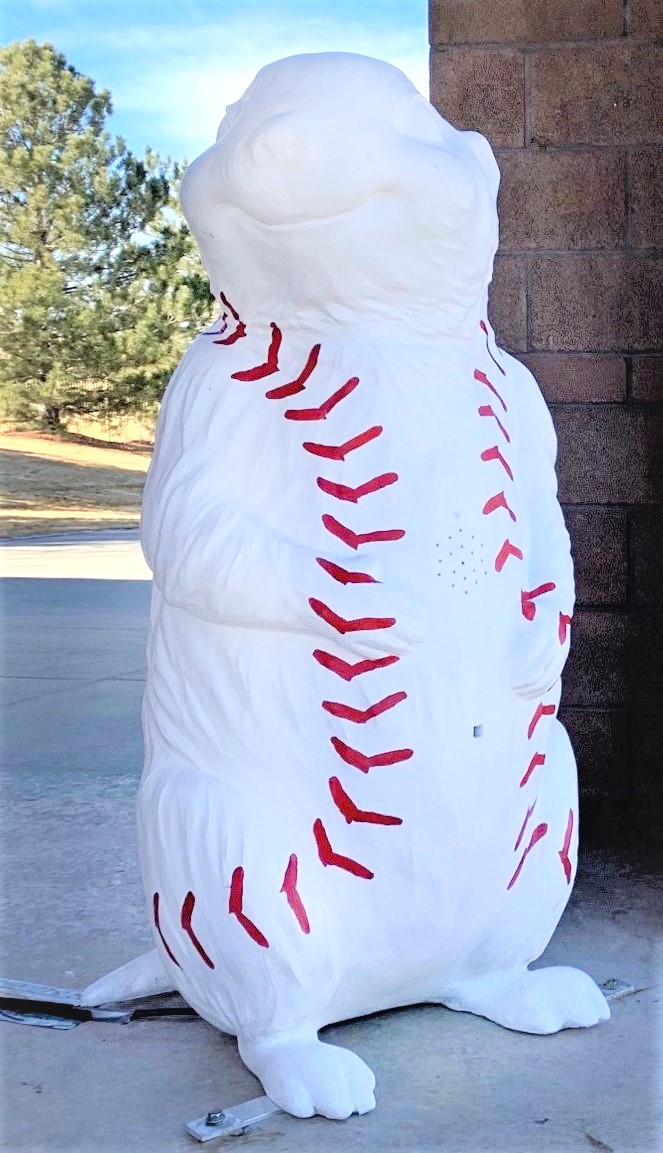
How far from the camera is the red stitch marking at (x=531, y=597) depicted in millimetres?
2418

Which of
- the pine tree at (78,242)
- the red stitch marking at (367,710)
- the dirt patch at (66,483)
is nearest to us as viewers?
the red stitch marking at (367,710)

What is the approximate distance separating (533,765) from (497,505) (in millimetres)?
456

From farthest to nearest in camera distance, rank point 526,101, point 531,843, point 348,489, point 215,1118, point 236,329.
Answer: point 526,101, point 531,843, point 236,329, point 348,489, point 215,1118

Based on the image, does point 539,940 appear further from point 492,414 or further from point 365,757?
point 492,414

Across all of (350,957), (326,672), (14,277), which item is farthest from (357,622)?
(14,277)

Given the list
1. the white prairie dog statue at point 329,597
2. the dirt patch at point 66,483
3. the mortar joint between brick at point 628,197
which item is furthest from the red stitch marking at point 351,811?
the dirt patch at point 66,483

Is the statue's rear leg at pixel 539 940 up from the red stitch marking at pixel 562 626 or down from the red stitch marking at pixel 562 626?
down

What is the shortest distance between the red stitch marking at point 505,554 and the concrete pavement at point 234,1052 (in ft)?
2.79

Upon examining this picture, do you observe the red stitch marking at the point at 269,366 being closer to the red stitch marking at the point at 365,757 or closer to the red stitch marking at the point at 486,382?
the red stitch marking at the point at 486,382

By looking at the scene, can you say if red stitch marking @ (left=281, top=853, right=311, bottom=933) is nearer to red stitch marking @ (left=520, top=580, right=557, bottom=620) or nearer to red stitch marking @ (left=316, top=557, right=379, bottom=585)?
red stitch marking @ (left=316, top=557, right=379, bottom=585)

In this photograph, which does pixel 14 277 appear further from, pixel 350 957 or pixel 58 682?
pixel 350 957

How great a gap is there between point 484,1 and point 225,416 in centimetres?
191

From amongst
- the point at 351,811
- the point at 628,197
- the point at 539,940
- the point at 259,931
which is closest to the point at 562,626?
the point at 351,811

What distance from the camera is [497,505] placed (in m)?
2.40
